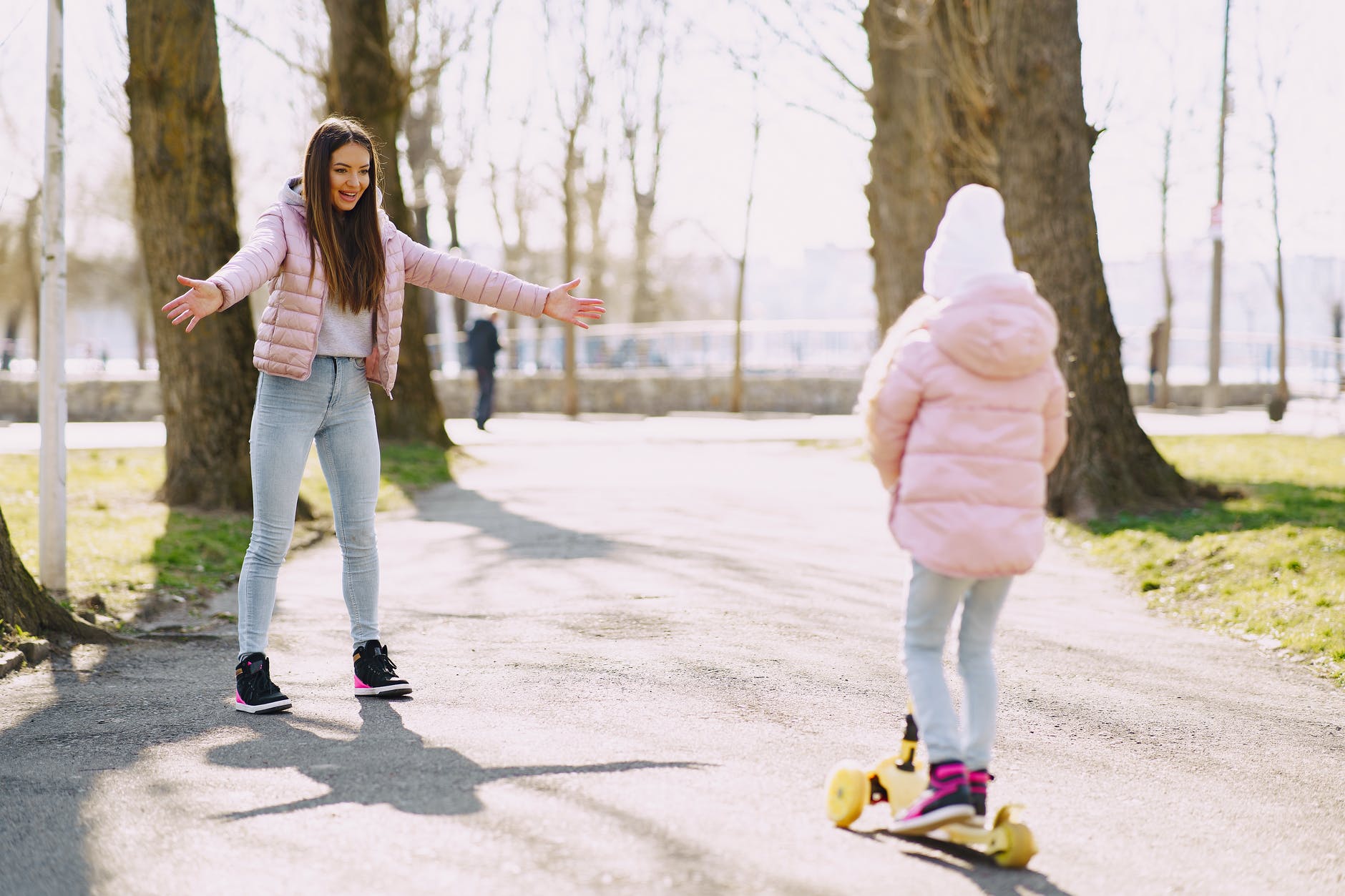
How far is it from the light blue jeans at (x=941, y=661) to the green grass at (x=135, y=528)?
4577 millimetres

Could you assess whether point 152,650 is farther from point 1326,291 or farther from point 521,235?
point 1326,291

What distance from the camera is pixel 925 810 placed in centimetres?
323

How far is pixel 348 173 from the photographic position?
14.9ft

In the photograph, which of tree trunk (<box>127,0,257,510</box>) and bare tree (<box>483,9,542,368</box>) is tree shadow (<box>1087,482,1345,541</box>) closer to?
tree trunk (<box>127,0,257,510</box>)

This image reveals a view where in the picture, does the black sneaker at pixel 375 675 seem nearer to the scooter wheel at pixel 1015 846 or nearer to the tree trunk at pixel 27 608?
the tree trunk at pixel 27 608

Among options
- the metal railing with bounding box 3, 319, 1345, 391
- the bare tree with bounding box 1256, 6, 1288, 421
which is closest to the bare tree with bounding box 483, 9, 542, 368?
the metal railing with bounding box 3, 319, 1345, 391

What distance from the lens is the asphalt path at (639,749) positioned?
312cm

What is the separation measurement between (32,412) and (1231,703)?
2347 cm

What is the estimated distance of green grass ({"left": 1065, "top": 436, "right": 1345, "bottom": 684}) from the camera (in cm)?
668

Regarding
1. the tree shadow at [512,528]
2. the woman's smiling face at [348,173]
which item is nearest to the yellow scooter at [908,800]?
the woman's smiling face at [348,173]

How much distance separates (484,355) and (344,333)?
16.5 meters

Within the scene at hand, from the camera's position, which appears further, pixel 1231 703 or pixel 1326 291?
pixel 1326 291

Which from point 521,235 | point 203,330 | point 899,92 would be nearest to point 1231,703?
point 203,330

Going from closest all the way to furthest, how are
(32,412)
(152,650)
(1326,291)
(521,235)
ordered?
(152,650)
(32,412)
(521,235)
(1326,291)
